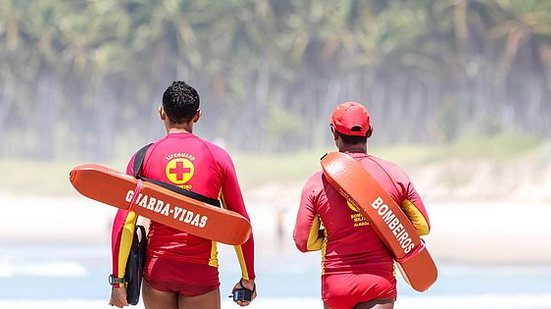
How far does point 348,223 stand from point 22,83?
6717cm

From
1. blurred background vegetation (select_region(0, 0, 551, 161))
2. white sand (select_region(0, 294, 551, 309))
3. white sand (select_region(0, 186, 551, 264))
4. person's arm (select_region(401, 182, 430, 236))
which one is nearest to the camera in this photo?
person's arm (select_region(401, 182, 430, 236))

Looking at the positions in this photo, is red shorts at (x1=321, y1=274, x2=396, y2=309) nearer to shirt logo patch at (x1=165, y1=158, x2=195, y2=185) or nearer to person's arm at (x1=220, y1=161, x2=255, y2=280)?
person's arm at (x1=220, y1=161, x2=255, y2=280)

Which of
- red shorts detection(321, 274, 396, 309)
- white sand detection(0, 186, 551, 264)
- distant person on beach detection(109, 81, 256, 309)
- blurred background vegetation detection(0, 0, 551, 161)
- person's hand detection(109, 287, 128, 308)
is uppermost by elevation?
blurred background vegetation detection(0, 0, 551, 161)

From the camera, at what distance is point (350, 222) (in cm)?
479

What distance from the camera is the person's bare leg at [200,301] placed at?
4785mm

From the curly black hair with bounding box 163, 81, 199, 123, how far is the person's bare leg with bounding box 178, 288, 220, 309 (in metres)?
0.73

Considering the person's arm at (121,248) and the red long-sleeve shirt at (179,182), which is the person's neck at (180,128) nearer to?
the red long-sleeve shirt at (179,182)

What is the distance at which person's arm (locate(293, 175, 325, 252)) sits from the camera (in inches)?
189

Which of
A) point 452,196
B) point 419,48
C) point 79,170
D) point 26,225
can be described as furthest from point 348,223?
point 419,48


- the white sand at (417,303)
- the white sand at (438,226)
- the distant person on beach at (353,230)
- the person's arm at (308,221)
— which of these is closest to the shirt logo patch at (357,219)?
the distant person on beach at (353,230)

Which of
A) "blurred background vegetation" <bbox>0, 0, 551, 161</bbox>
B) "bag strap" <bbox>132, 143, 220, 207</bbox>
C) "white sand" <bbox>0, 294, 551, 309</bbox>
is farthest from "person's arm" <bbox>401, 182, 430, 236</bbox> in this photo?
"blurred background vegetation" <bbox>0, 0, 551, 161</bbox>

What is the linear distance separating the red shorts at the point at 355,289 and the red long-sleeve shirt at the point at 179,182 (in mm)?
466

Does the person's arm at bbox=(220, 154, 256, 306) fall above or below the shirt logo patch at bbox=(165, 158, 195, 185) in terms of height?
below

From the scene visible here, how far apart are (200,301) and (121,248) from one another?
385mm
